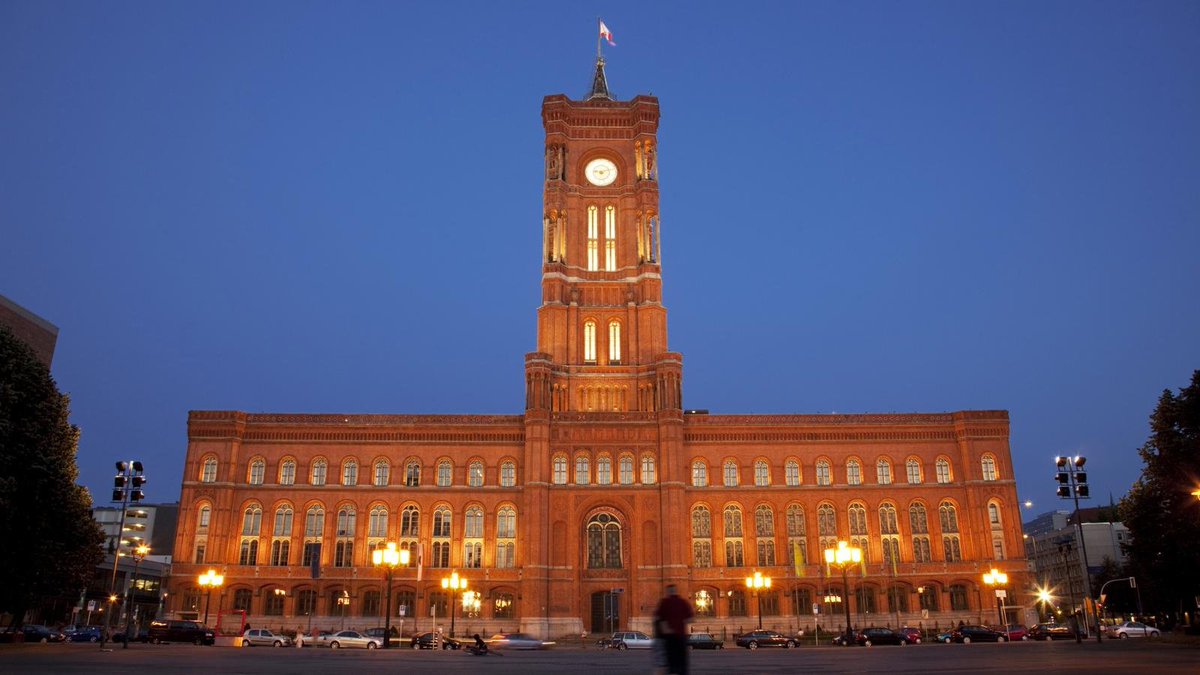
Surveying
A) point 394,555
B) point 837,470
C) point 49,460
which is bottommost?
point 394,555

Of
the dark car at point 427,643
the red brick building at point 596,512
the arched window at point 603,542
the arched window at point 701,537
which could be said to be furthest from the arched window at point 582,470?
the dark car at point 427,643

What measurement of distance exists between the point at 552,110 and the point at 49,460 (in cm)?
5381

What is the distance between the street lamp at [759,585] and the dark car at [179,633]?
34.1 m

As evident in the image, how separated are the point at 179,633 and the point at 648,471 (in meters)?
32.0

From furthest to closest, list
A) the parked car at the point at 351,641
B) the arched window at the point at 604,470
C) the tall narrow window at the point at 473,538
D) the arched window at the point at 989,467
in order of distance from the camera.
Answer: the arched window at the point at 989,467 → the arched window at the point at 604,470 → the tall narrow window at the point at 473,538 → the parked car at the point at 351,641

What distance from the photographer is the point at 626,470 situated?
64.6m

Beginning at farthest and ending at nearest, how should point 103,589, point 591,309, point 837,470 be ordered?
point 103,589 < point 591,309 < point 837,470

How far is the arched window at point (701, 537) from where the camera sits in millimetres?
63531

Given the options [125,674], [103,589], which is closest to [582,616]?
[125,674]

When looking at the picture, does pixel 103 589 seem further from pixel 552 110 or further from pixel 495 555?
pixel 552 110

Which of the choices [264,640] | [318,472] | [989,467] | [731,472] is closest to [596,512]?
[731,472]

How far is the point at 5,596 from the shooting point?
3406 centimetres

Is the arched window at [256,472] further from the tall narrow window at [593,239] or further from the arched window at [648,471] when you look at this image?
the tall narrow window at [593,239]

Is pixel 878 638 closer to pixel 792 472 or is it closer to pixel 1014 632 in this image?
pixel 1014 632
